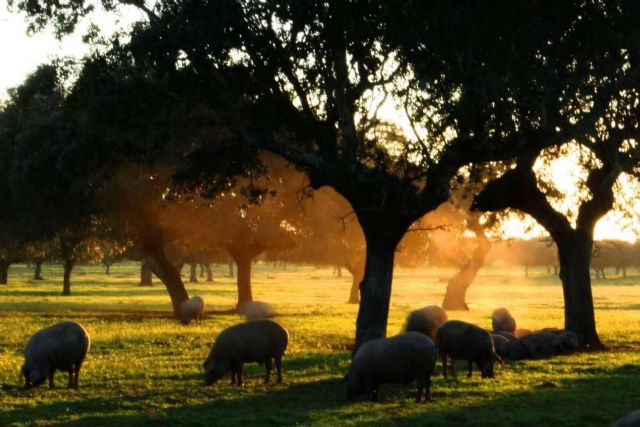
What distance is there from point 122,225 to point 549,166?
20918 millimetres

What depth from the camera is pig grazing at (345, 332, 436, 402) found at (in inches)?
684

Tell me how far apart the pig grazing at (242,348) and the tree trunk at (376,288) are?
302cm

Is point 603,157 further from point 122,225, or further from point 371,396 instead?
point 122,225

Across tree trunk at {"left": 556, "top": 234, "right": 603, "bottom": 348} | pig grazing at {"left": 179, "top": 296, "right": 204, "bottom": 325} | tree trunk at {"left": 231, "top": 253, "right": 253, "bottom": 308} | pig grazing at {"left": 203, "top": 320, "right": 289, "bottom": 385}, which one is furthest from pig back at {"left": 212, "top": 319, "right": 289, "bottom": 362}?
tree trunk at {"left": 231, "top": 253, "right": 253, "bottom": 308}

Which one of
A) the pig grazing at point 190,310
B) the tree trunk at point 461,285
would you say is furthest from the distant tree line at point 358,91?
the tree trunk at point 461,285

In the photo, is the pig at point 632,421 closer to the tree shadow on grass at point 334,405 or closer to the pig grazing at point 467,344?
the tree shadow on grass at point 334,405

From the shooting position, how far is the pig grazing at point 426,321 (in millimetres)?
29766

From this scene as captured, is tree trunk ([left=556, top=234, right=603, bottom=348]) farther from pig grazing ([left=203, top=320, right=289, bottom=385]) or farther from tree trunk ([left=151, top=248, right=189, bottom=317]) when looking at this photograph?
tree trunk ([left=151, top=248, right=189, bottom=317])

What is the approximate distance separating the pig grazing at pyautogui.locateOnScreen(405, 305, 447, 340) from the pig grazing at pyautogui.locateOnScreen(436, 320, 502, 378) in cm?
797

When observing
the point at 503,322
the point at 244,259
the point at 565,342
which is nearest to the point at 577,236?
the point at 565,342

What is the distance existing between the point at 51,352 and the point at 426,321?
1439cm

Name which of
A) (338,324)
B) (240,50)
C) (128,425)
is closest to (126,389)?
(128,425)

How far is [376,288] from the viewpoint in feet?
74.4

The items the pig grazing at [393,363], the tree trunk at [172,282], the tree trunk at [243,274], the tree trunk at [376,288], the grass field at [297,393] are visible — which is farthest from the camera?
the tree trunk at [243,274]
